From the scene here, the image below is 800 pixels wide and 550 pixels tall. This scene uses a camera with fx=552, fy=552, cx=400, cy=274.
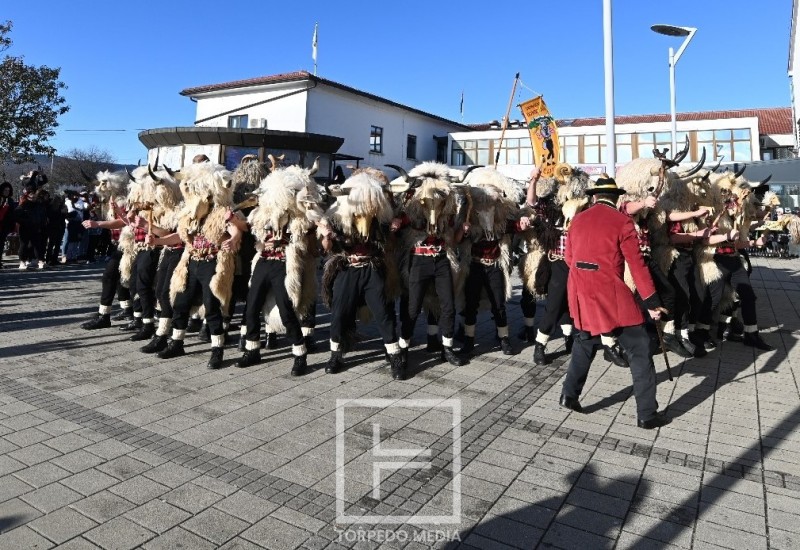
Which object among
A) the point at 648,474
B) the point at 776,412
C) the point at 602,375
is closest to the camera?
the point at 648,474

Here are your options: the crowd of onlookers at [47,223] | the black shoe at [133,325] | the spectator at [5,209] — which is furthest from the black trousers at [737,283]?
the spectator at [5,209]

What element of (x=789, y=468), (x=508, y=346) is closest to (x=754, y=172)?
(x=508, y=346)

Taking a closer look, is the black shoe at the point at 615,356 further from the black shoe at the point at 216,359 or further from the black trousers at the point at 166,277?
the black trousers at the point at 166,277

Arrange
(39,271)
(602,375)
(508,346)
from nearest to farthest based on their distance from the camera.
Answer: (602,375) → (508,346) → (39,271)

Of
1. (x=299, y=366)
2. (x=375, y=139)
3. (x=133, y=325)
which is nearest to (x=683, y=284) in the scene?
(x=299, y=366)

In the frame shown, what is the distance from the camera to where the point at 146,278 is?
248 inches

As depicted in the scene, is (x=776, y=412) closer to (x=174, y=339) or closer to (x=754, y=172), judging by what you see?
(x=174, y=339)


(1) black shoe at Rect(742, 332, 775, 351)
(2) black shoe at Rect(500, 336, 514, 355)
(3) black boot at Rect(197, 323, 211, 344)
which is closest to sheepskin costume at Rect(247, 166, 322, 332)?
(3) black boot at Rect(197, 323, 211, 344)

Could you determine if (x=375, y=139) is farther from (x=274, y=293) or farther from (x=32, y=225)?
(x=274, y=293)

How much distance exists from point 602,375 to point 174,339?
4429 mm

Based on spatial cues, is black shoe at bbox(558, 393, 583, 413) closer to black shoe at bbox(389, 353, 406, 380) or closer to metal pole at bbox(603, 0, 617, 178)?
black shoe at bbox(389, 353, 406, 380)

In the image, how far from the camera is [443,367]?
5.74 meters

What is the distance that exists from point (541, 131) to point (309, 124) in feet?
80.6

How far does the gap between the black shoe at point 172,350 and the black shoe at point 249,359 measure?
2.41 feet
